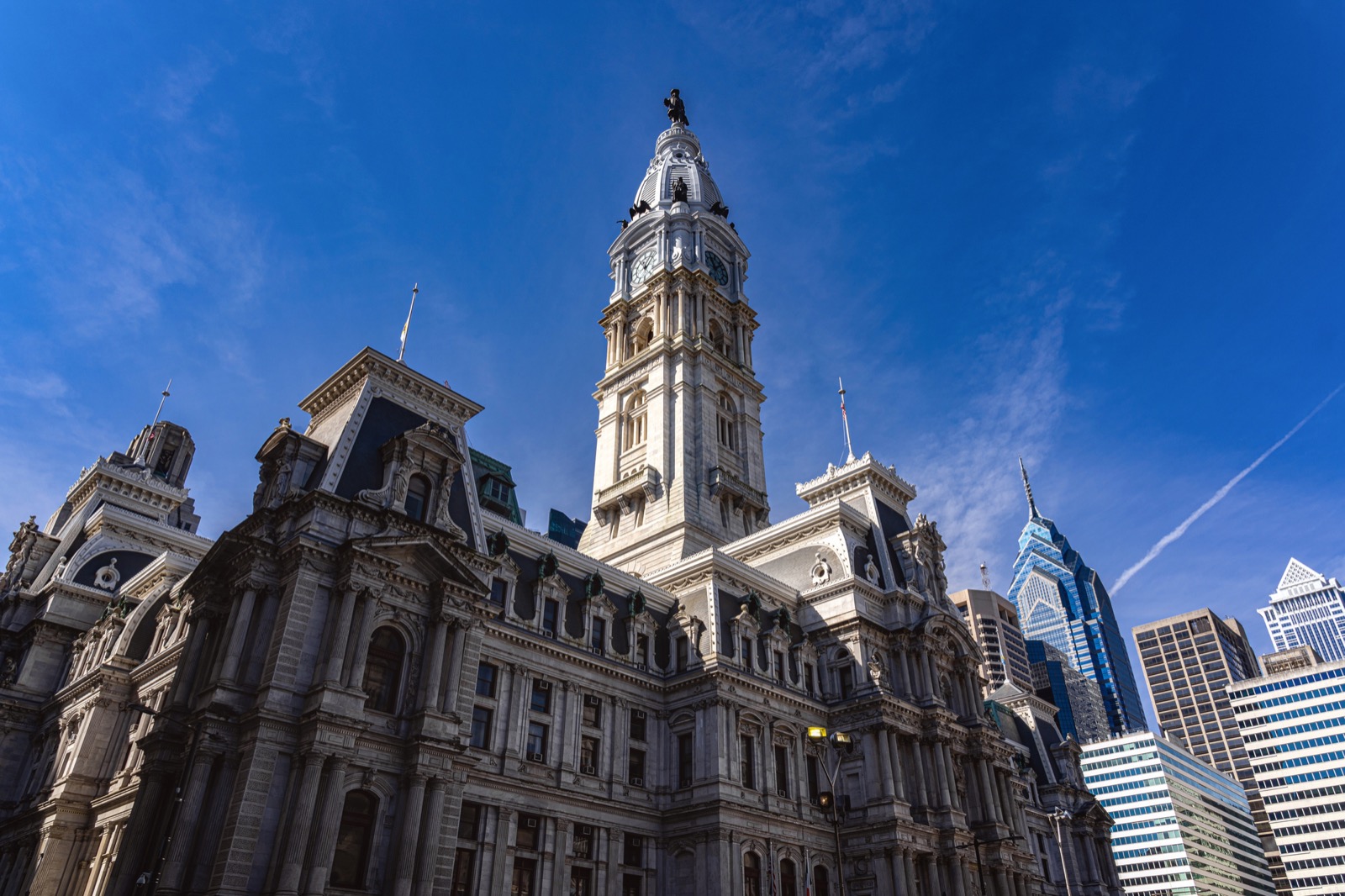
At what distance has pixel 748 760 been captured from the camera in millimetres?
53219

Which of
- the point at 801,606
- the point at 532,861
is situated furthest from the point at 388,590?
the point at 801,606

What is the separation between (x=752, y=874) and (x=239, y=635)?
2987 cm

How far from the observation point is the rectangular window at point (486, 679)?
45625mm

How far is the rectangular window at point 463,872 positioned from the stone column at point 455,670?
7.16 m

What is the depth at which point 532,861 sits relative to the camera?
44531 millimetres

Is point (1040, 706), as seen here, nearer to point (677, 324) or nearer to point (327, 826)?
point (677, 324)

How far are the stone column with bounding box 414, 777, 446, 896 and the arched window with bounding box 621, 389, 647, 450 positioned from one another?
51830 mm

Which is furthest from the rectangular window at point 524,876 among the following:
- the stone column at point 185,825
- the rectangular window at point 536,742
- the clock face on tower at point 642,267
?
the clock face on tower at point 642,267

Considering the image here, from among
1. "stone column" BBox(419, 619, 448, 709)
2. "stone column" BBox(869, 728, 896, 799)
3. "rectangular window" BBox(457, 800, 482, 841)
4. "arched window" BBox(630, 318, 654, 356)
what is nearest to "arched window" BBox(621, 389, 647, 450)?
"arched window" BBox(630, 318, 654, 356)

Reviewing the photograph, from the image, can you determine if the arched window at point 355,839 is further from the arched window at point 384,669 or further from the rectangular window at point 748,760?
the rectangular window at point 748,760

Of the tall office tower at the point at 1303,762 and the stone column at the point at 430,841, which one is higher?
the tall office tower at the point at 1303,762

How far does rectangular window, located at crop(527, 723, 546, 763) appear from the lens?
153ft

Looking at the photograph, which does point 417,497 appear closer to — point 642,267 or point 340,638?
point 340,638

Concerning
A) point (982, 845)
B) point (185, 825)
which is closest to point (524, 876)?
point (185, 825)
